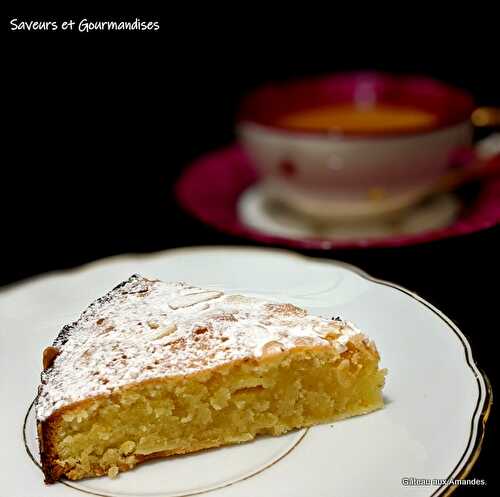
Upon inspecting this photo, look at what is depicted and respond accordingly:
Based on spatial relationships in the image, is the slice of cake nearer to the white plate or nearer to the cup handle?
the white plate

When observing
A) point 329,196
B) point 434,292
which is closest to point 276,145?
point 329,196

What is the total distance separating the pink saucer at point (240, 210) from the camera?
69.4 inches

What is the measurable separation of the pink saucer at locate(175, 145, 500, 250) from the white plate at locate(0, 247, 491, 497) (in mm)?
302

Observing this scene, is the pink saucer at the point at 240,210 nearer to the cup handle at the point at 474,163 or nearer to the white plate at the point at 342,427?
the cup handle at the point at 474,163

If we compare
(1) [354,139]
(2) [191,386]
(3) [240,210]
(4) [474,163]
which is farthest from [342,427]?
(4) [474,163]

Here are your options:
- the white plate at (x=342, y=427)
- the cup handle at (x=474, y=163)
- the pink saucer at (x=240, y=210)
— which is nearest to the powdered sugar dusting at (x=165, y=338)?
the white plate at (x=342, y=427)

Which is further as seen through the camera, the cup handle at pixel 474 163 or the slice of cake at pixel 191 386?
the cup handle at pixel 474 163

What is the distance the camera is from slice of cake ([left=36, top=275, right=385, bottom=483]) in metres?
1.08

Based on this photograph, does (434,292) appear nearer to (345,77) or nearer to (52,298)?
(52,298)

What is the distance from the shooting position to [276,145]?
1.94 m

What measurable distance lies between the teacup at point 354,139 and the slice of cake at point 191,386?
0.78 metres

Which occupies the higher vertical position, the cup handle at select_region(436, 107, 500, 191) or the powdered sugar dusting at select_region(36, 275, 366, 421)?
the cup handle at select_region(436, 107, 500, 191)

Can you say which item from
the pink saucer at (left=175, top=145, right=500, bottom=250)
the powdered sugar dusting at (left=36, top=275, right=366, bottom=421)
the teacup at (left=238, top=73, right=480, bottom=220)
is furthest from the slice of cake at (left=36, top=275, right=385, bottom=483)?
the teacup at (left=238, top=73, right=480, bottom=220)

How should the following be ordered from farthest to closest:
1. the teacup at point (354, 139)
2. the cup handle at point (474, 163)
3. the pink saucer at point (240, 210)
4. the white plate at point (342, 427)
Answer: the cup handle at point (474, 163)
the teacup at point (354, 139)
the pink saucer at point (240, 210)
the white plate at point (342, 427)
